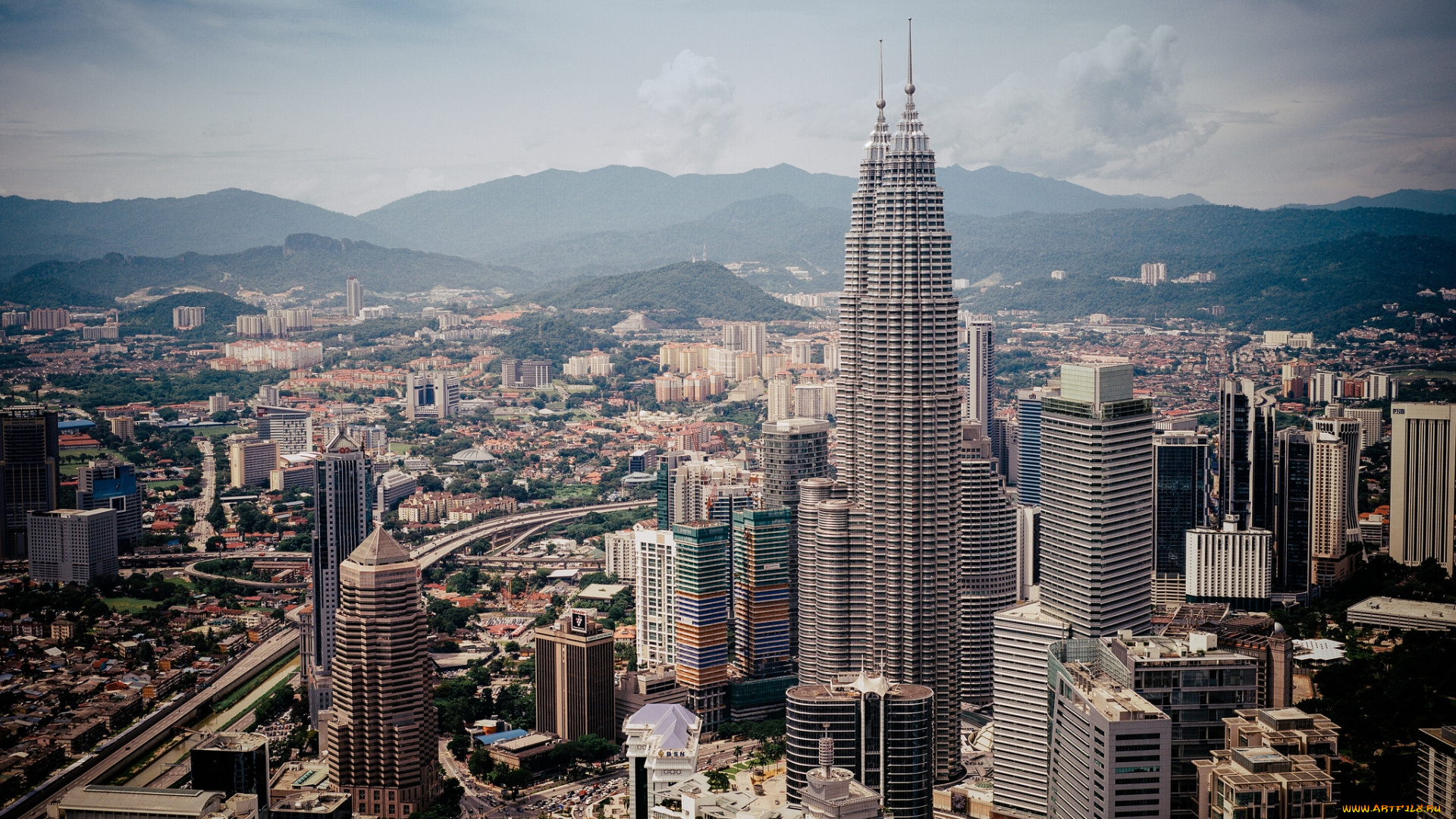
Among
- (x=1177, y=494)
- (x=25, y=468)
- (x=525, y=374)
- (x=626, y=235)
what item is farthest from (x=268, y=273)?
(x=1177, y=494)

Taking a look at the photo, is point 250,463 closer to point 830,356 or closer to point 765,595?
point 765,595

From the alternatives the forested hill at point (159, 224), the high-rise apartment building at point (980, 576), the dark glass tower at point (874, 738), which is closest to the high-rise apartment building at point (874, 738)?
the dark glass tower at point (874, 738)

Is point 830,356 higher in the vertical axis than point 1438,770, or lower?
higher

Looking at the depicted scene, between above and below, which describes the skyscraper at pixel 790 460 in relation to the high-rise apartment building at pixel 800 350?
below

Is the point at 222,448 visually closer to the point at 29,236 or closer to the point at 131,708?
the point at 29,236

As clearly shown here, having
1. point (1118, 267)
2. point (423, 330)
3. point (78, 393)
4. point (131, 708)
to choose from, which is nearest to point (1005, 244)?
point (1118, 267)

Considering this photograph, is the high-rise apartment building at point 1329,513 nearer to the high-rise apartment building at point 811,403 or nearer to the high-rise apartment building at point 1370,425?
the high-rise apartment building at point 1370,425
